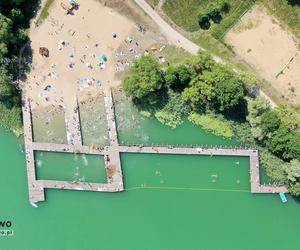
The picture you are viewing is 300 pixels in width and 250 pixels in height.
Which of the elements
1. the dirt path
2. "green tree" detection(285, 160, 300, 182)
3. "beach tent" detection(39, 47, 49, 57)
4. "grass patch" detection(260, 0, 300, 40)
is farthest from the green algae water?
"grass patch" detection(260, 0, 300, 40)

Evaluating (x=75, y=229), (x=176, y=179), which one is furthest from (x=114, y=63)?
(x=75, y=229)

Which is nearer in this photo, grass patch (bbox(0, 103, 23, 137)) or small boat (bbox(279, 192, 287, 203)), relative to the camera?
small boat (bbox(279, 192, 287, 203))

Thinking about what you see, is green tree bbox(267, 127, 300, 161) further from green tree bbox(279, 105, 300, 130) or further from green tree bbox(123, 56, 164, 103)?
green tree bbox(123, 56, 164, 103)

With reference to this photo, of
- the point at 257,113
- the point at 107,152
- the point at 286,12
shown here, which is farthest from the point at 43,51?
the point at 286,12

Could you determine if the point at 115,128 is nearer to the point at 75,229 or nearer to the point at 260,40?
the point at 75,229

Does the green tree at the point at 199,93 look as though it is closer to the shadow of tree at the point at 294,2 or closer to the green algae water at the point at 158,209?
the green algae water at the point at 158,209

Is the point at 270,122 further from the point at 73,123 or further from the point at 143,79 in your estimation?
the point at 73,123
